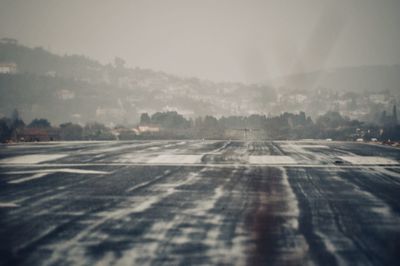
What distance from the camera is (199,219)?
11055 mm

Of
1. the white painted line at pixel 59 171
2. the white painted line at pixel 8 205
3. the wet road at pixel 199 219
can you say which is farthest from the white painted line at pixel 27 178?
the white painted line at pixel 8 205

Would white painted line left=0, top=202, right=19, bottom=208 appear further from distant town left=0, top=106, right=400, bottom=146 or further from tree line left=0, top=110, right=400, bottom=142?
tree line left=0, top=110, right=400, bottom=142

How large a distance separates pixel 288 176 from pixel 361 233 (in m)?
10.6

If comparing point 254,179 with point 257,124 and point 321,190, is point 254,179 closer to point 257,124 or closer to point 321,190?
point 321,190

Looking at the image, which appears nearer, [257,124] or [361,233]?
[361,233]

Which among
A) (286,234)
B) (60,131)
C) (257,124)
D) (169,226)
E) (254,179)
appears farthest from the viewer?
(257,124)

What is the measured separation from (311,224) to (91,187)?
34.3 feet

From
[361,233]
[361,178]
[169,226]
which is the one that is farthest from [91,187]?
[361,178]

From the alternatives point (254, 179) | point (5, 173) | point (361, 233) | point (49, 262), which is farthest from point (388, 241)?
point (5, 173)

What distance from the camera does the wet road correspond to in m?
8.07

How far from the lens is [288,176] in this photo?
20.2 m

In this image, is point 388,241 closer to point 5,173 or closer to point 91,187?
point 91,187

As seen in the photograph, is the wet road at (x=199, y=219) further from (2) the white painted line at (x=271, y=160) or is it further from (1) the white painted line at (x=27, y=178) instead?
(2) the white painted line at (x=271, y=160)

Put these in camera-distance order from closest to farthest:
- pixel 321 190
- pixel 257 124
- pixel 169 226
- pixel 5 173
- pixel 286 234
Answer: pixel 286 234
pixel 169 226
pixel 321 190
pixel 5 173
pixel 257 124
